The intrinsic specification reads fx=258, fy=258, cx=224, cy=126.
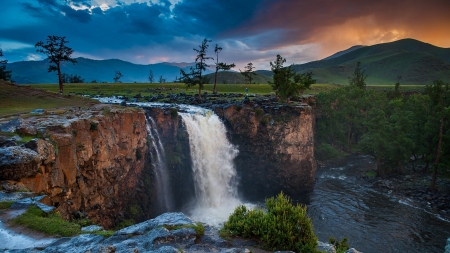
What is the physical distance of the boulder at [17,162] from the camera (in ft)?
39.2

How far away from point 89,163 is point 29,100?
583 inches

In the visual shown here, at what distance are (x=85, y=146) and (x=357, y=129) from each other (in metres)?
57.9

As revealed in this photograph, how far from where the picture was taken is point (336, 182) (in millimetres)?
40812

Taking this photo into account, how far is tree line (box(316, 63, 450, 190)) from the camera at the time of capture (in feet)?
119

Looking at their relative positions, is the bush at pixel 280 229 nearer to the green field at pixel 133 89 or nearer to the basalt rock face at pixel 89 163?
the basalt rock face at pixel 89 163

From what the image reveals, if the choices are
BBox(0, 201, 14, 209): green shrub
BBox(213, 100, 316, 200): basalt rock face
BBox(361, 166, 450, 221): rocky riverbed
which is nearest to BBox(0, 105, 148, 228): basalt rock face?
BBox(0, 201, 14, 209): green shrub

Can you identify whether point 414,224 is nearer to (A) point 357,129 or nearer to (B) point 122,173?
(B) point 122,173

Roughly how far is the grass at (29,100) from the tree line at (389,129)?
42275 mm

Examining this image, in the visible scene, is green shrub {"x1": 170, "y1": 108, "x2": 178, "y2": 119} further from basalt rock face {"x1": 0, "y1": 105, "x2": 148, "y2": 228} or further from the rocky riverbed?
the rocky riverbed

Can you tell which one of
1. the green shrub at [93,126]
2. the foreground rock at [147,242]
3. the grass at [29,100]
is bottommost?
the foreground rock at [147,242]

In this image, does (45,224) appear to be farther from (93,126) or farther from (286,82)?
(286,82)

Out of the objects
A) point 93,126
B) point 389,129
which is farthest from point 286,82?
point 93,126

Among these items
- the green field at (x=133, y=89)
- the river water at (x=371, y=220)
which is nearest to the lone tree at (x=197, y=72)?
the green field at (x=133, y=89)

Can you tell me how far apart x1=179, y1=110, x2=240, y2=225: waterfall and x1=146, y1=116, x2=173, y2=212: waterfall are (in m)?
3.37
